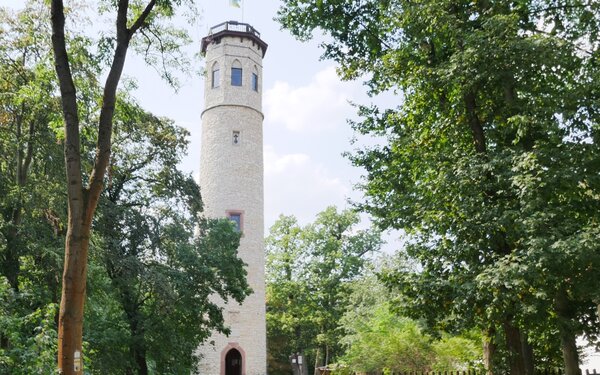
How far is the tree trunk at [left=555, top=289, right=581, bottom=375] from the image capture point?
9.30 metres

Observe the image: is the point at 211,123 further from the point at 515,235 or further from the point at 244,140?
the point at 515,235

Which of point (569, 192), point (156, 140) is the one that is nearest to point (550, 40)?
point (569, 192)

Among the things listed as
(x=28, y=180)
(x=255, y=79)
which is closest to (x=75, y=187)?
(x=28, y=180)

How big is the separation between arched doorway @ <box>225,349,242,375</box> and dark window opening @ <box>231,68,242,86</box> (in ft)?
39.9

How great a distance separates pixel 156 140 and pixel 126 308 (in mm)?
5132

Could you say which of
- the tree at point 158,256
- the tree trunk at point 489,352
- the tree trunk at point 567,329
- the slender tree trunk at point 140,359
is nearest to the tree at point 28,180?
the tree at point 158,256

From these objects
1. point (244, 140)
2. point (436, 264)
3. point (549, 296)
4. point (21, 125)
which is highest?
point (244, 140)

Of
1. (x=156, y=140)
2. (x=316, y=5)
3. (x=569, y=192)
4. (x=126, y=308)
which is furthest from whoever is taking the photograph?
(x=156, y=140)

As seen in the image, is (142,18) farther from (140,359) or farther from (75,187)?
(140,359)

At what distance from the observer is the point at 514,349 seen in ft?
32.4

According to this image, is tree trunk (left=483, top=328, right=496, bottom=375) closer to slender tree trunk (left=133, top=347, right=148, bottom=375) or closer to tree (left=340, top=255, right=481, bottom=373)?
tree (left=340, top=255, right=481, bottom=373)

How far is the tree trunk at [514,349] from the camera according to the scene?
9836mm

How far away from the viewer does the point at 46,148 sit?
12289 mm

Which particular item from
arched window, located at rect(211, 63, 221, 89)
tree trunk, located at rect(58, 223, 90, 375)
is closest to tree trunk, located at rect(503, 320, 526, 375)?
tree trunk, located at rect(58, 223, 90, 375)
